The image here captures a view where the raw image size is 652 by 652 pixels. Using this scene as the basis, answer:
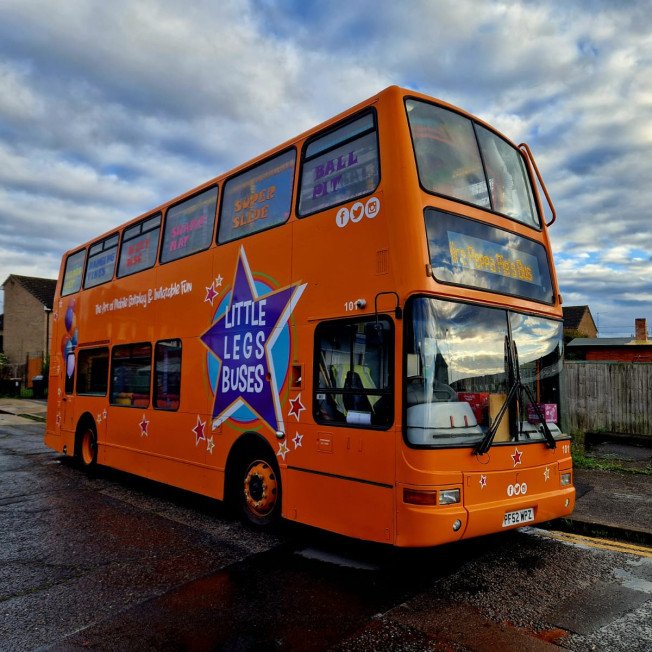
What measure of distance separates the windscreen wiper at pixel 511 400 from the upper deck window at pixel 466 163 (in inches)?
56.0

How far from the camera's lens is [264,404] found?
20.0 feet

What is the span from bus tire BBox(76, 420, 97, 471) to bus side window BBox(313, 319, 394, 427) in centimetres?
626

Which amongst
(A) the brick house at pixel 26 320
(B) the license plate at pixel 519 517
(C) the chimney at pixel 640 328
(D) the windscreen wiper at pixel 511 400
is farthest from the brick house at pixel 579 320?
(B) the license plate at pixel 519 517

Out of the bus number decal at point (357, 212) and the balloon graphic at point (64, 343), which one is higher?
the bus number decal at point (357, 212)

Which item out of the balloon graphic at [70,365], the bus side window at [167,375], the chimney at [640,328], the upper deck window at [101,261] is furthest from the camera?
the chimney at [640,328]

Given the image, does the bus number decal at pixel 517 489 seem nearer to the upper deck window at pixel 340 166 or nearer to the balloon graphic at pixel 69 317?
the upper deck window at pixel 340 166

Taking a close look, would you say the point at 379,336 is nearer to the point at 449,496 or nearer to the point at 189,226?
the point at 449,496

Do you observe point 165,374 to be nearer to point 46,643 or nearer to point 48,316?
point 46,643

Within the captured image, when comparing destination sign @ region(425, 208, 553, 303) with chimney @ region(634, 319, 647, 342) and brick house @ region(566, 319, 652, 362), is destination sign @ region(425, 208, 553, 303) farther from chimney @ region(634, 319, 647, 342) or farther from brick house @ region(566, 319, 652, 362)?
chimney @ region(634, 319, 647, 342)

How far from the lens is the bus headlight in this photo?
14.4 ft

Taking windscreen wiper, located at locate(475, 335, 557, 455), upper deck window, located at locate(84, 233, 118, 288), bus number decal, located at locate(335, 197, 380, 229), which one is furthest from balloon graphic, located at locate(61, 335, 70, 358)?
windscreen wiper, located at locate(475, 335, 557, 455)

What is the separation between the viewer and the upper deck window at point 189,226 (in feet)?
24.6

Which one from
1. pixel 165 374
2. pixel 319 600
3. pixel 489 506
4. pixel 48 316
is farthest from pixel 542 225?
pixel 48 316

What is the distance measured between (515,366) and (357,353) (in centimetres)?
144
